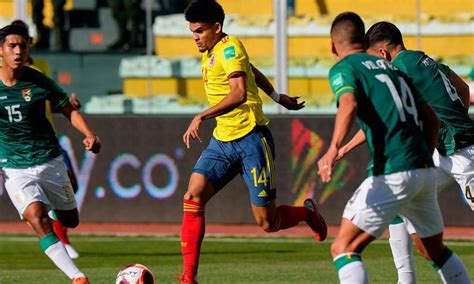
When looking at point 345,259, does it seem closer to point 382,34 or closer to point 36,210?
point 382,34

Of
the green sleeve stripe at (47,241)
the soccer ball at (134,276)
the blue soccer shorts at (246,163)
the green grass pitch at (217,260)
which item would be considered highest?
the blue soccer shorts at (246,163)

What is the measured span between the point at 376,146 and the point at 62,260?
3372 mm

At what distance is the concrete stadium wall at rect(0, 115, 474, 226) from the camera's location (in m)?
17.5

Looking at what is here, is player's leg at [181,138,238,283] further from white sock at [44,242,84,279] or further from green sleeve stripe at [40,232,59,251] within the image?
green sleeve stripe at [40,232,59,251]

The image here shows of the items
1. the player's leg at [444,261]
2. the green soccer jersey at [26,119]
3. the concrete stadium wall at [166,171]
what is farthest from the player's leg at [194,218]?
the concrete stadium wall at [166,171]

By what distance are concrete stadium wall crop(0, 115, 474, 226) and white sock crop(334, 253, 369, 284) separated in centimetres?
970

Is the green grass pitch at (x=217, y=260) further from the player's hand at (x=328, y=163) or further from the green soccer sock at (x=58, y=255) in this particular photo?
the player's hand at (x=328, y=163)

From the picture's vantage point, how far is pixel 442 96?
10.1 m

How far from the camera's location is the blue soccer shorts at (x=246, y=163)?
33.6 feet

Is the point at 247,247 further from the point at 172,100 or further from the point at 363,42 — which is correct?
the point at 363,42

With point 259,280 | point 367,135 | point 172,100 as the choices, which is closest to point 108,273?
point 259,280

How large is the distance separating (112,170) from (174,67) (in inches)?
93.4

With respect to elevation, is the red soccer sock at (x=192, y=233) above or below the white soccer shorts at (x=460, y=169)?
below

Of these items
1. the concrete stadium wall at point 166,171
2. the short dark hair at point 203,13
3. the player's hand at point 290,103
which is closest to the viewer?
the short dark hair at point 203,13
